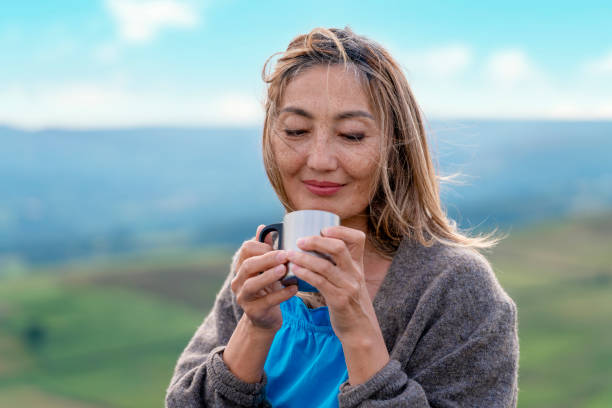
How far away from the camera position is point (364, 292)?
1.82m

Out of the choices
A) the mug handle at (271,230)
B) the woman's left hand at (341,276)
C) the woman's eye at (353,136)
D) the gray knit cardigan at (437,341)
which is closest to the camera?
the woman's left hand at (341,276)

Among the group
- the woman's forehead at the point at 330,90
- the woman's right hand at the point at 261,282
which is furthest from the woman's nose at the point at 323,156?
the woman's right hand at the point at 261,282

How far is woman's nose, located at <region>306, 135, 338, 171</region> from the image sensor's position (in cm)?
205

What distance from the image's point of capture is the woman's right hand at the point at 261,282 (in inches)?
70.2

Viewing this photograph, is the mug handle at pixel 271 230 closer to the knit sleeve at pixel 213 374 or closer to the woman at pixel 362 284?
the woman at pixel 362 284

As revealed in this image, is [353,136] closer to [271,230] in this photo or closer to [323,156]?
[323,156]

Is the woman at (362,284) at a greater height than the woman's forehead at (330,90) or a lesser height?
lesser

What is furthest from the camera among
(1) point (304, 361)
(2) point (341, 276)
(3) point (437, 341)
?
(1) point (304, 361)

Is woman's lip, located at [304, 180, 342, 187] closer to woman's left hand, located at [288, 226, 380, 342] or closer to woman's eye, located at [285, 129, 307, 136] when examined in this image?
woman's eye, located at [285, 129, 307, 136]

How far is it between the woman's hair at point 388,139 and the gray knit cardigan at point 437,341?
10 centimetres

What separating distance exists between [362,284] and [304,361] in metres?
0.48

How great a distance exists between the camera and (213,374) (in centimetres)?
210

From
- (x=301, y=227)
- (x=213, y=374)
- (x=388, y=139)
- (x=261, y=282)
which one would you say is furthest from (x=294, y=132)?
(x=213, y=374)

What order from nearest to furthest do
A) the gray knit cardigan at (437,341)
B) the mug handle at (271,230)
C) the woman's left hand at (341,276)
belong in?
→ the woman's left hand at (341,276) < the mug handle at (271,230) < the gray knit cardigan at (437,341)
